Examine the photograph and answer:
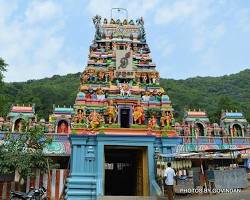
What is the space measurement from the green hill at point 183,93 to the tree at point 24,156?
23.0 m

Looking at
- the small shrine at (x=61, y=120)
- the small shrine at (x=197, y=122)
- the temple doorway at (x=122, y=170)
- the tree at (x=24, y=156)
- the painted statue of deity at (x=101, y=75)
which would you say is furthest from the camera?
the small shrine at (x=197, y=122)

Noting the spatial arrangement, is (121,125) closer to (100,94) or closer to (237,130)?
(100,94)

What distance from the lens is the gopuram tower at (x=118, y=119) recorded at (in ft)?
44.5

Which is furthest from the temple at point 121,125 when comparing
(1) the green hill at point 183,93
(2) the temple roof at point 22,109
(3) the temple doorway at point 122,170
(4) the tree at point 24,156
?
(1) the green hill at point 183,93

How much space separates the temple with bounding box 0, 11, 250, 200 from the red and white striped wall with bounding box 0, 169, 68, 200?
0.30ft

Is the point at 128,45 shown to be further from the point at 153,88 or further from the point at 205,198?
the point at 205,198

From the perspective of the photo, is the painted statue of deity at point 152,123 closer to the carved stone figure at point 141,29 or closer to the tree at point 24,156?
the tree at point 24,156

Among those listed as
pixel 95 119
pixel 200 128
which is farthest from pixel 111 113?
pixel 200 128

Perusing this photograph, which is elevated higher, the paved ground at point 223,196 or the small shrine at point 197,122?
the small shrine at point 197,122

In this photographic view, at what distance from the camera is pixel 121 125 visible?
611 inches

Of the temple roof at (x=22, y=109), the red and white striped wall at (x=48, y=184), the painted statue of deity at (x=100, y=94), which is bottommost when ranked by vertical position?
the red and white striped wall at (x=48, y=184)

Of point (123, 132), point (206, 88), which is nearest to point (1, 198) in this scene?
point (123, 132)

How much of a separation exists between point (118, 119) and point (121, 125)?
2.34 ft

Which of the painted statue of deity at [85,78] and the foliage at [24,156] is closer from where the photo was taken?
the foliage at [24,156]
